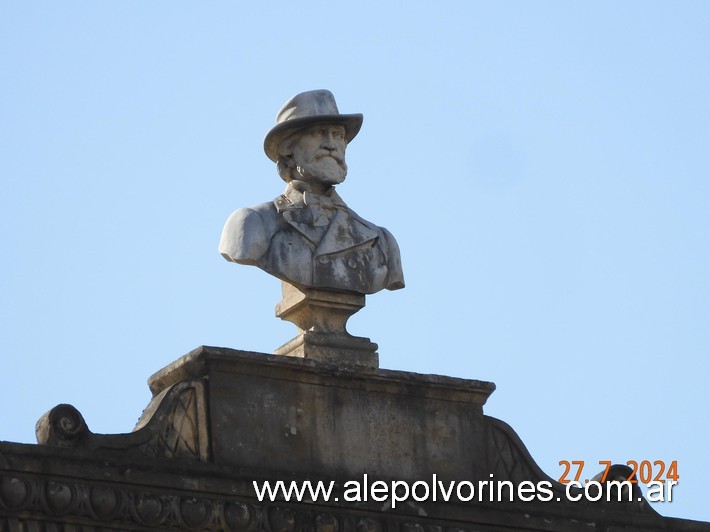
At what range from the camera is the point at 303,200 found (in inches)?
830

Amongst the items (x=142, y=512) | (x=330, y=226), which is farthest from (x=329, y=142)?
(x=142, y=512)

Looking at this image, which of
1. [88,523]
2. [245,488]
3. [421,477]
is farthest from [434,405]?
[88,523]

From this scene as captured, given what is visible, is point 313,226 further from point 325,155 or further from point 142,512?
point 142,512

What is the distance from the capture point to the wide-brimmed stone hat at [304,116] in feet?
69.4

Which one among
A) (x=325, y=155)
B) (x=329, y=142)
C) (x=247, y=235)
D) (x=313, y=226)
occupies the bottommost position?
(x=247, y=235)

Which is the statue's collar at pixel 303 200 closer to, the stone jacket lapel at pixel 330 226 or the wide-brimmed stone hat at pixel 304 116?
the stone jacket lapel at pixel 330 226

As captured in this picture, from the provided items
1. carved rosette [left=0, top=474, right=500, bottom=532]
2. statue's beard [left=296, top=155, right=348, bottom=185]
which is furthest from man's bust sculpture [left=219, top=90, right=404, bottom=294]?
carved rosette [left=0, top=474, right=500, bottom=532]

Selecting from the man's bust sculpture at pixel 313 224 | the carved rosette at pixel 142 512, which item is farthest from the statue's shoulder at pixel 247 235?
the carved rosette at pixel 142 512

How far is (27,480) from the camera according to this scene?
18.4m

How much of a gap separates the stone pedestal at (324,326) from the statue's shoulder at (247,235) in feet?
1.53

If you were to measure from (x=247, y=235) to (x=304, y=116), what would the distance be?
1.25m

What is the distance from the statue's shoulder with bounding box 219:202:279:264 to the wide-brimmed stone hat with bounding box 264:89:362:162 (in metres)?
0.81

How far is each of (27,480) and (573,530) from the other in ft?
15.5

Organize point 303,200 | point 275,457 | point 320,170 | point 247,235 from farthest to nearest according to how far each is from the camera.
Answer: point 320,170
point 303,200
point 247,235
point 275,457
